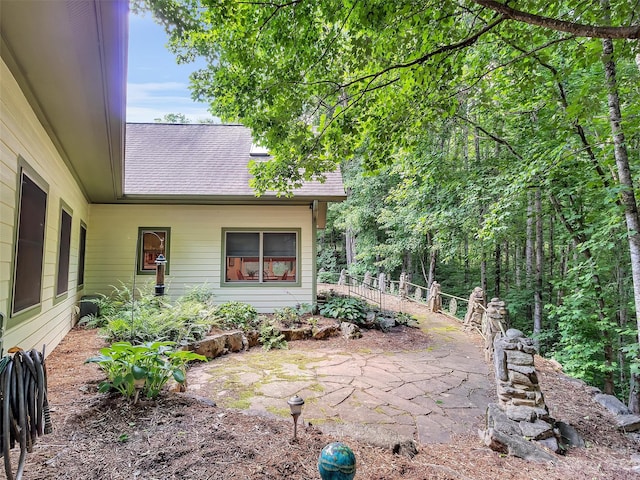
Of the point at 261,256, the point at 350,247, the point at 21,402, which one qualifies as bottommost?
the point at 21,402

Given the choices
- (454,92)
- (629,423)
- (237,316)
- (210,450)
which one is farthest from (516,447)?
(237,316)

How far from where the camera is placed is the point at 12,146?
112 inches

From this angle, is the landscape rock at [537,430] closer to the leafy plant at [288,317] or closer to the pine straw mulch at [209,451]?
the pine straw mulch at [209,451]

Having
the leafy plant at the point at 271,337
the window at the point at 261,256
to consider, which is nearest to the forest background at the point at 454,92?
the leafy plant at the point at 271,337

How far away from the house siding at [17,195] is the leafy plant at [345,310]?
15.4 feet

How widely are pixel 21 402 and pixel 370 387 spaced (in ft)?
11.4

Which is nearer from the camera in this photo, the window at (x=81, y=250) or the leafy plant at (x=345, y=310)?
the window at (x=81, y=250)

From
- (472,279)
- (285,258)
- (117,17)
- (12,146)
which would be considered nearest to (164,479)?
(117,17)

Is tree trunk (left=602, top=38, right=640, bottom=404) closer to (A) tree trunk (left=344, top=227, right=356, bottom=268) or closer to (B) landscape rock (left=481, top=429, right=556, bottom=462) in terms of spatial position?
(B) landscape rock (left=481, top=429, right=556, bottom=462)

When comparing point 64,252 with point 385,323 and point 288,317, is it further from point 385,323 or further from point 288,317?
point 385,323

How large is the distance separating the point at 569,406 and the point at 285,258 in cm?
551

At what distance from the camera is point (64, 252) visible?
16.7 feet

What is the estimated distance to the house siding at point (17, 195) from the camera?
2709mm

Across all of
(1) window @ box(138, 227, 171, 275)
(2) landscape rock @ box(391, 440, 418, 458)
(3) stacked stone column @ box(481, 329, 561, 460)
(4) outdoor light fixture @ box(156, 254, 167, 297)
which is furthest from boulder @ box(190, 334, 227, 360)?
(3) stacked stone column @ box(481, 329, 561, 460)
